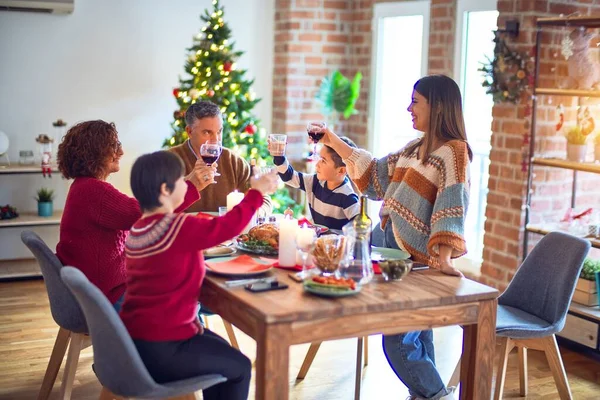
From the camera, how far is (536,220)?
4.68 meters

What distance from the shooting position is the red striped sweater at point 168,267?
246 cm

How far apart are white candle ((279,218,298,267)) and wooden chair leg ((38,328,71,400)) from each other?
102 centimetres

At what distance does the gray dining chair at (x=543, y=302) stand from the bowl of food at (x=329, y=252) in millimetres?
887

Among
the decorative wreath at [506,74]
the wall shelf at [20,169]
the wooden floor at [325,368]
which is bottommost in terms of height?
the wooden floor at [325,368]

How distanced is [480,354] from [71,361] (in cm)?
157

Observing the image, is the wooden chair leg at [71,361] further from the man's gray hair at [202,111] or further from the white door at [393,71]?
the white door at [393,71]

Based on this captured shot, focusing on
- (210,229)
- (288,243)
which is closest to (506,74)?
(288,243)

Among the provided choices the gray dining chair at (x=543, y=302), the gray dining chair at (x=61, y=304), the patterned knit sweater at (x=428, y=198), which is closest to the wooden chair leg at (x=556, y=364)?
the gray dining chair at (x=543, y=302)

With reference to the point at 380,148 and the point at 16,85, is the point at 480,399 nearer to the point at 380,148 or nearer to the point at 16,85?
the point at 380,148

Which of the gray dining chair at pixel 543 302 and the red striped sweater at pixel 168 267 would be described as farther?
the gray dining chair at pixel 543 302

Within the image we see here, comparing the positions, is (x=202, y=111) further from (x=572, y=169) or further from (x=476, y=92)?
(x=476, y=92)

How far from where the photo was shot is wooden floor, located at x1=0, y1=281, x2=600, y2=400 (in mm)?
3689

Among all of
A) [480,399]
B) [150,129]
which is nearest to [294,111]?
[150,129]

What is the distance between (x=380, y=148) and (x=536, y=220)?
184 cm
